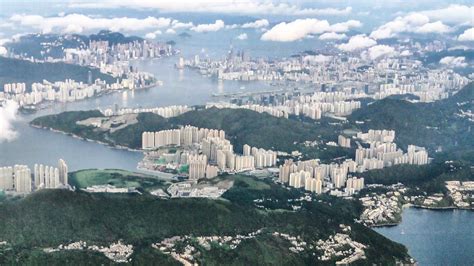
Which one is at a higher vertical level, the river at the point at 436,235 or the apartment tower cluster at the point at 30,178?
the apartment tower cluster at the point at 30,178

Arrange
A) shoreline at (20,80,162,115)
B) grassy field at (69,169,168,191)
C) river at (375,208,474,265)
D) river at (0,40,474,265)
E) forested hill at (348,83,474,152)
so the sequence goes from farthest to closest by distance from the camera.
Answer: shoreline at (20,80,162,115)
forested hill at (348,83,474,152)
grassy field at (69,169,168,191)
river at (0,40,474,265)
river at (375,208,474,265)

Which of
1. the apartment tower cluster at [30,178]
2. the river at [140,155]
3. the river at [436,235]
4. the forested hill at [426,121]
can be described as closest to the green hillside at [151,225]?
the river at [436,235]

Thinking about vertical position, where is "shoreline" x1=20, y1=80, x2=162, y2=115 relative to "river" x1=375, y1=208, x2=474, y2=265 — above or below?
above

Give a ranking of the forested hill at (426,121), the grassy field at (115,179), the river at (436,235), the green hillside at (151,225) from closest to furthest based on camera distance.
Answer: the green hillside at (151,225) → the river at (436,235) → the grassy field at (115,179) → the forested hill at (426,121)

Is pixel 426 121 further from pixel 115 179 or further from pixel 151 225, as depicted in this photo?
pixel 151 225

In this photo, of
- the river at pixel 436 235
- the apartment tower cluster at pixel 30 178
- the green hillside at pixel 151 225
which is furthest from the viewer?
the apartment tower cluster at pixel 30 178

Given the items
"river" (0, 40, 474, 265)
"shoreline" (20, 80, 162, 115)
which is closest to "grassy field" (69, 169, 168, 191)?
"river" (0, 40, 474, 265)

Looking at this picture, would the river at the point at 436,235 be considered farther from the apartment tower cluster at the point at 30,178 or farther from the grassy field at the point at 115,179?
the apartment tower cluster at the point at 30,178

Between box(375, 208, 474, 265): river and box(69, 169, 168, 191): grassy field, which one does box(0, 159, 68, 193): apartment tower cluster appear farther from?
box(375, 208, 474, 265): river

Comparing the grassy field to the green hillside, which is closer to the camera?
the green hillside

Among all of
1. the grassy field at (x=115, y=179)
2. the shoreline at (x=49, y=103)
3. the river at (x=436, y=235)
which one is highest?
the shoreline at (x=49, y=103)
